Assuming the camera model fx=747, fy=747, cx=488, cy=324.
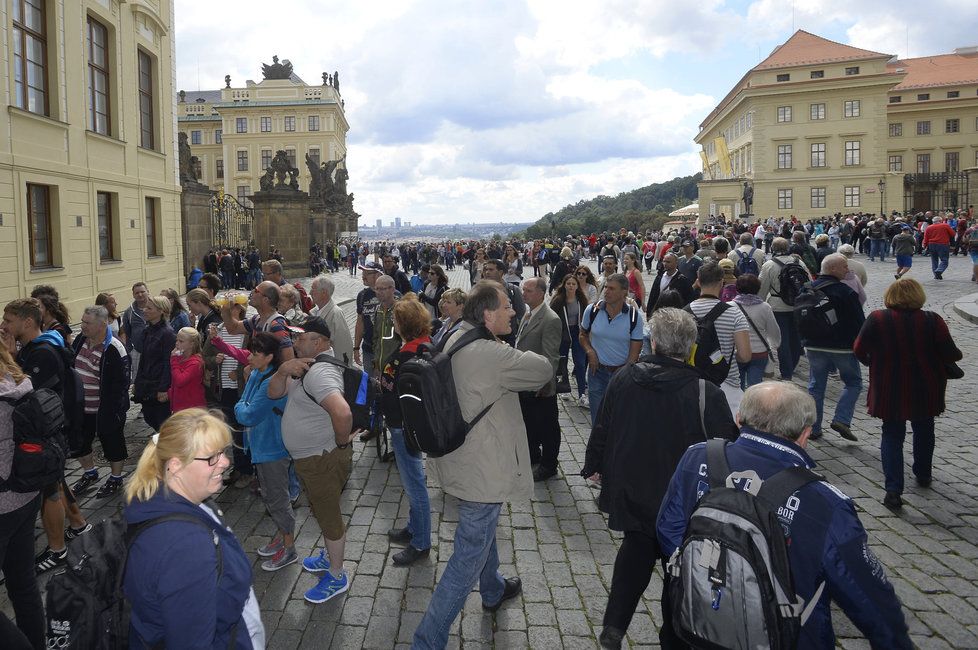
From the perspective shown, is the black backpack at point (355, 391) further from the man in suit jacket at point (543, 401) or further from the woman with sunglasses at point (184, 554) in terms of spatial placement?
the man in suit jacket at point (543, 401)

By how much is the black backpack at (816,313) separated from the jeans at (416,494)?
175 inches

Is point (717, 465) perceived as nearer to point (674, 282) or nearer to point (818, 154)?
point (674, 282)

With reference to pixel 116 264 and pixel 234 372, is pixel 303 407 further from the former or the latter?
pixel 116 264

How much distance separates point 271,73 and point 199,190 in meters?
64.1

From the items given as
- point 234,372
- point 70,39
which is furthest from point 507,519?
point 70,39

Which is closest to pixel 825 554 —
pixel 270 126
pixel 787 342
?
pixel 787 342

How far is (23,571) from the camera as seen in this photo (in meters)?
3.73

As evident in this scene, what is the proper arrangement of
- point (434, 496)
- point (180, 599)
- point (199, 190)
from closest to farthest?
point (180, 599) < point (434, 496) < point (199, 190)

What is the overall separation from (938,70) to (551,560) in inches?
3054

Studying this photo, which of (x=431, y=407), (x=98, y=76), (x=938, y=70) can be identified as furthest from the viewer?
(x=938, y=70)

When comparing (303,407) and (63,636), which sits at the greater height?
(303,407)

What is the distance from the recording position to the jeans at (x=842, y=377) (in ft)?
23.8

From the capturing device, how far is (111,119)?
1933 centimetres

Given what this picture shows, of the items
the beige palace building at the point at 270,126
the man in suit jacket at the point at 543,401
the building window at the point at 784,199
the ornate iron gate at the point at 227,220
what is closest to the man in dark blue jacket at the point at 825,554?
the man in suit jacket at the point at 543,401
